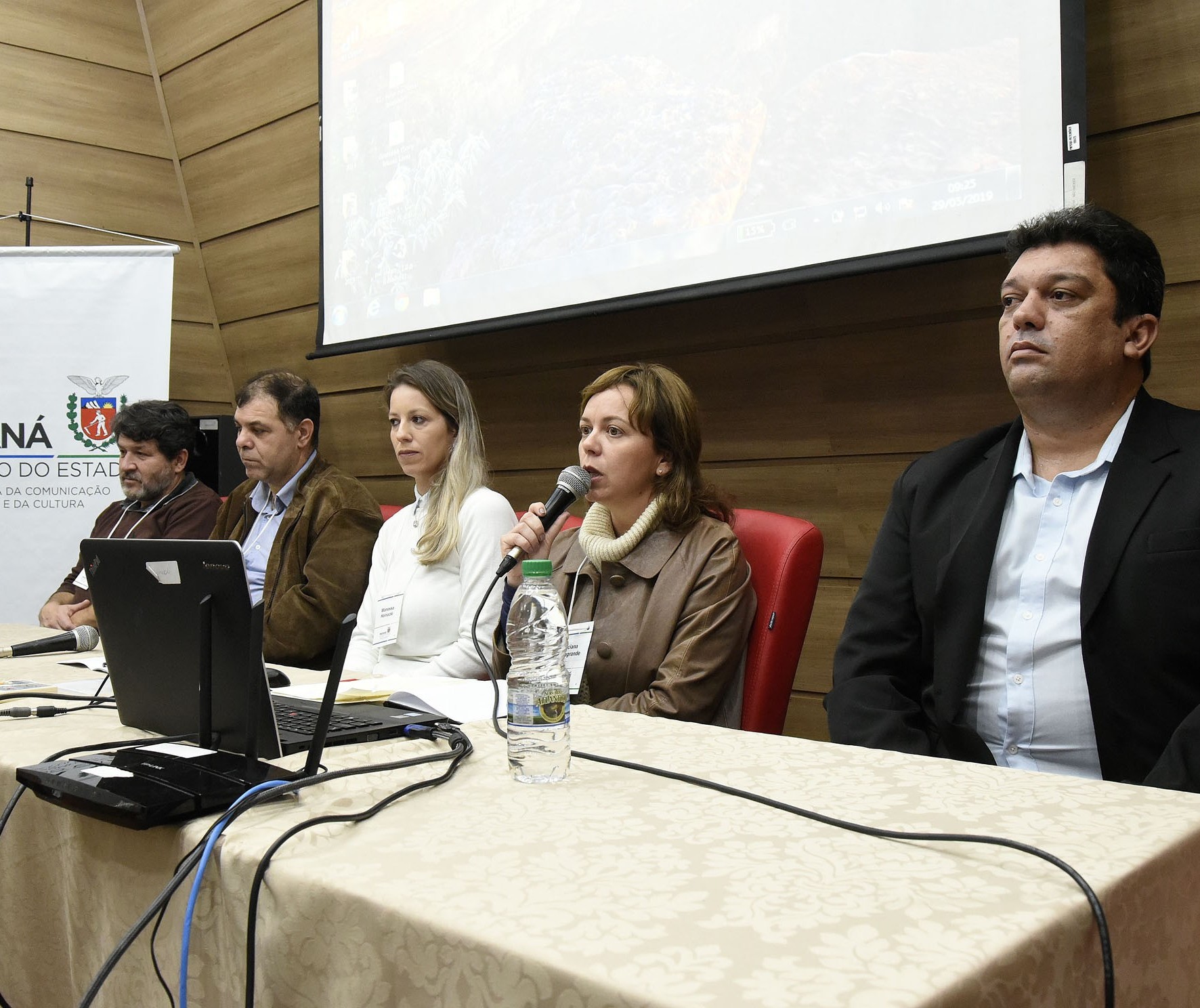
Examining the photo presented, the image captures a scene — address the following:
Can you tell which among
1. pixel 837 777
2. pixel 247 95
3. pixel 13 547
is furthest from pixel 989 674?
pixel 247 95

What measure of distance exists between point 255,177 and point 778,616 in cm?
363

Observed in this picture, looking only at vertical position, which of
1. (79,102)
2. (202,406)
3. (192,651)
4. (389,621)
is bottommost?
(389,621)

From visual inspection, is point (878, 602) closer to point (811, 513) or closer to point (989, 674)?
point (989, 674)

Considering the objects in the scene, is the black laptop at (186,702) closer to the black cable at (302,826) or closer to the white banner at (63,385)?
the black cable at (302,826)

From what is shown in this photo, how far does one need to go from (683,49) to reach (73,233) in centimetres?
309

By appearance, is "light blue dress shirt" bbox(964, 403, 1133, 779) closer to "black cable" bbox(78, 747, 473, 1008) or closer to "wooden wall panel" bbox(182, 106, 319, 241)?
"black cable" bbox(78, 747, 473, 1008)

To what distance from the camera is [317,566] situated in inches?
112

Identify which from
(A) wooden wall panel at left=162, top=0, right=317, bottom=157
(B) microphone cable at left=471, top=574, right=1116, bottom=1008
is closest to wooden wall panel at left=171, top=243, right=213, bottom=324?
Result: (A) wooden wall panel at left=162, top=0, right=317, bottom=157

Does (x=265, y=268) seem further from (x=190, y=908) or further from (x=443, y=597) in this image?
(x=190, y=908)

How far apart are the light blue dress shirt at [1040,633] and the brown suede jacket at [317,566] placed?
1.71 meters

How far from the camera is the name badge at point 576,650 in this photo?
1772 mm

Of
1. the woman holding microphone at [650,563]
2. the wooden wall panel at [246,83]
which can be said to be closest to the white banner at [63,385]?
the wooden wall panel at [246,83]

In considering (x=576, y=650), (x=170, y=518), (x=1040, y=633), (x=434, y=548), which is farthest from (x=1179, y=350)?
(x=170, y=518)

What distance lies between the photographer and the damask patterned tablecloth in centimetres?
62
